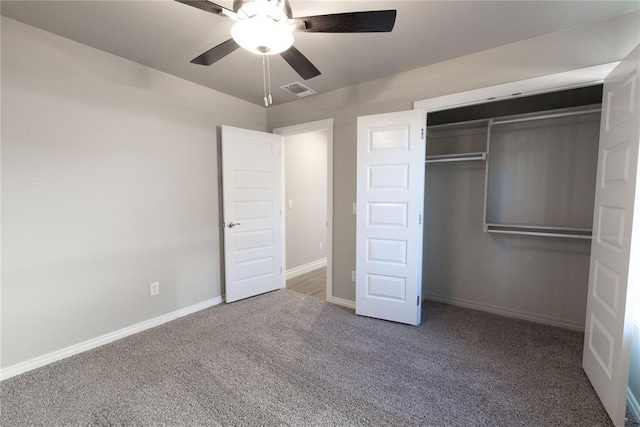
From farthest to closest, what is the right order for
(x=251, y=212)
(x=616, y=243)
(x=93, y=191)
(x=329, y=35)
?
1. (x=251, y=212)
2. (x=93, y=191)
3. (x=329, y=35)
4. (x=616, y=243)

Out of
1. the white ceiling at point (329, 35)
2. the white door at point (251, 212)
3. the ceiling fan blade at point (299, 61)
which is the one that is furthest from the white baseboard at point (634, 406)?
the white door at point (251, 212)

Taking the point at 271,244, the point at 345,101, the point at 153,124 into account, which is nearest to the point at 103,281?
the point at 153,124

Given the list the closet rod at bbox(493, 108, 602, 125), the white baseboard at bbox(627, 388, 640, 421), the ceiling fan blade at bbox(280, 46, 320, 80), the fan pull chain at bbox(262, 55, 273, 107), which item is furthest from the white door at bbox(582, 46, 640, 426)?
the fan pull chain at bbox(262, 55, 273, 107)

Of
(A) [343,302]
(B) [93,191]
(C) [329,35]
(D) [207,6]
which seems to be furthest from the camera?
(A) [343,302]

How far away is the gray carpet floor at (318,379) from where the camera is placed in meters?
1.61

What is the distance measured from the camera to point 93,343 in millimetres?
2346

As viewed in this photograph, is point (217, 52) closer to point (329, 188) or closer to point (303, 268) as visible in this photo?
point (329, 188)

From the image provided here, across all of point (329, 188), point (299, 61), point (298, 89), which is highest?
point (298, 89)

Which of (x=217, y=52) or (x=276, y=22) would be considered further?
(x=217, y=52)

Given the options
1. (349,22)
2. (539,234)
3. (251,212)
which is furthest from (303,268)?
(349,22)

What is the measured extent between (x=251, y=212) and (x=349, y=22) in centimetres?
246

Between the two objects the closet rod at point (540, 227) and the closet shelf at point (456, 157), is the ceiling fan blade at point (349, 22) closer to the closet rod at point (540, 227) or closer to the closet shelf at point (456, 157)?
the closet shelf at point (456, 157)

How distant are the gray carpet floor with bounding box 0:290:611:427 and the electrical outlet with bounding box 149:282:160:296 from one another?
1.14 ft

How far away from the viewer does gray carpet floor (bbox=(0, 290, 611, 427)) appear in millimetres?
1614
